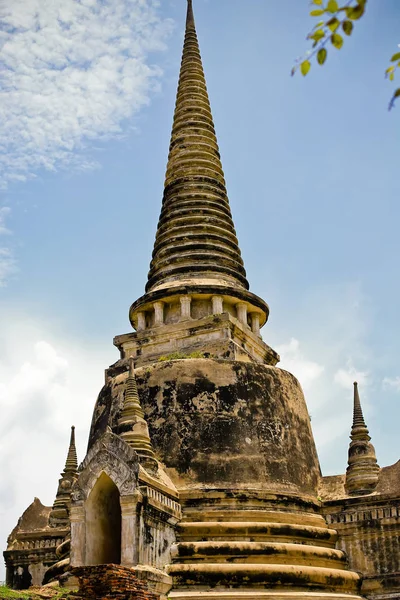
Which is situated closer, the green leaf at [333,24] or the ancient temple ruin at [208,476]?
the green leaf at [333,24]

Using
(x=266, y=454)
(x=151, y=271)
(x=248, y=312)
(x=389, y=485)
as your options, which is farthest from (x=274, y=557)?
(x=151, y=271)

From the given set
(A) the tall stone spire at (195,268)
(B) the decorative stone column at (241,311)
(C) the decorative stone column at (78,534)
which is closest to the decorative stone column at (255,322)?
(A) the tall stone spire at (195,268)

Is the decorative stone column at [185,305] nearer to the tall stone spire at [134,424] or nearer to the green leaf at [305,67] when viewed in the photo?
the tall stone spire at [134,424]

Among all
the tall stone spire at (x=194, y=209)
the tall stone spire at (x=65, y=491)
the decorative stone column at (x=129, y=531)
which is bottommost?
the decorative stone column at (x=129, y=531)

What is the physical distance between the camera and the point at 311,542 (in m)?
17.1

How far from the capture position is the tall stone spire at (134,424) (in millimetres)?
16234

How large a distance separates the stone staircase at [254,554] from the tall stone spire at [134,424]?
1472mm

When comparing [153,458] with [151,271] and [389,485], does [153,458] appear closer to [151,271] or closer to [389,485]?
[389,485]

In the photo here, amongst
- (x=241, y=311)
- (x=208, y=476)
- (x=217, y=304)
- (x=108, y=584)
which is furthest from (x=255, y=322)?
(x=108, y=584)

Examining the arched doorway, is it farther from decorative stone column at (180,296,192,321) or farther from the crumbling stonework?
decorative stone column at (180,296,192,321)

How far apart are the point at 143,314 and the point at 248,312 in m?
2.92

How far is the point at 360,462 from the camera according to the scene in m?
19.0

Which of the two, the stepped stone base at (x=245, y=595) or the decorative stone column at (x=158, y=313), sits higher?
the decorative stone column at (x=158, y=313)

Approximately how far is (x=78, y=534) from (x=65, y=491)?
21.0 feet
